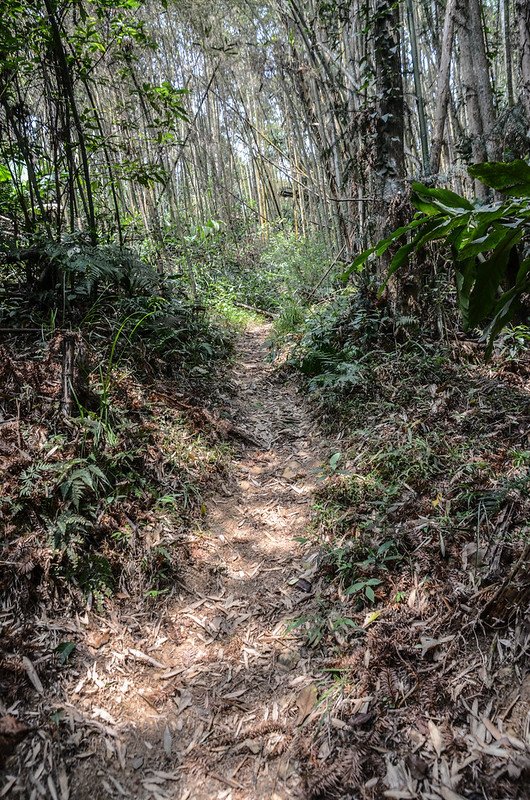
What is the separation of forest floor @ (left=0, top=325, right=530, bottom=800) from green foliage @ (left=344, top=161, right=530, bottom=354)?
1.02 m

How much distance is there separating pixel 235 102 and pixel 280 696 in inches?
335

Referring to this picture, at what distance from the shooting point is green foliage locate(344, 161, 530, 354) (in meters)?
0.76

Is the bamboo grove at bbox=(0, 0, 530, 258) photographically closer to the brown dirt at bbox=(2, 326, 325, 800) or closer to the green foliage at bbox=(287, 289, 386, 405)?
the green foliage at bbox=(287, 289, 386, 405)

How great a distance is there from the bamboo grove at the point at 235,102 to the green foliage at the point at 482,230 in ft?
7.56

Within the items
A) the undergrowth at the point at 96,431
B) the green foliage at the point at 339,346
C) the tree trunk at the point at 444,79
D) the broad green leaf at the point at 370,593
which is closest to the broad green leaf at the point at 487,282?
the broad green leaf at the point at 370,593

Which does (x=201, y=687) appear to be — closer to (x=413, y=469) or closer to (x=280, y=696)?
(x=280, y=696)

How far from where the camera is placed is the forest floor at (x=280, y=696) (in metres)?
1.23

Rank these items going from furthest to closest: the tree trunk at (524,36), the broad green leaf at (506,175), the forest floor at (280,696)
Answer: the tree trunk at (524,36)
the forest floor at (280,696)
the broad green leaf at (506,175)

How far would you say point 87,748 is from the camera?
56.4 inches

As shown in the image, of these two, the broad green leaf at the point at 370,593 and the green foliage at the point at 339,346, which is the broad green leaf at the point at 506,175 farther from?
the green foliage at the point at 339,346

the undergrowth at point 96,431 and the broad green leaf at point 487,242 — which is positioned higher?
the broad green leaf at point 487,242

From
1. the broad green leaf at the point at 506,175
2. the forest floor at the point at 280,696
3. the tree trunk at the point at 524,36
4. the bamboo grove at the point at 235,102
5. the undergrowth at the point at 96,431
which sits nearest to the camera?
the broad green leaf at the point at 506,175

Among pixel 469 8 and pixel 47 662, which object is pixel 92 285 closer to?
pixel 47 662

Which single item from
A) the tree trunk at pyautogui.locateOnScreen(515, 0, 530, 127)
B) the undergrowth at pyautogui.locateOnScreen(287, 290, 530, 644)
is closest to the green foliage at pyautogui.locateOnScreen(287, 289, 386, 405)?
the undergrowth at pyautogui.locateOnScreen(287, 290, 530, 644)
